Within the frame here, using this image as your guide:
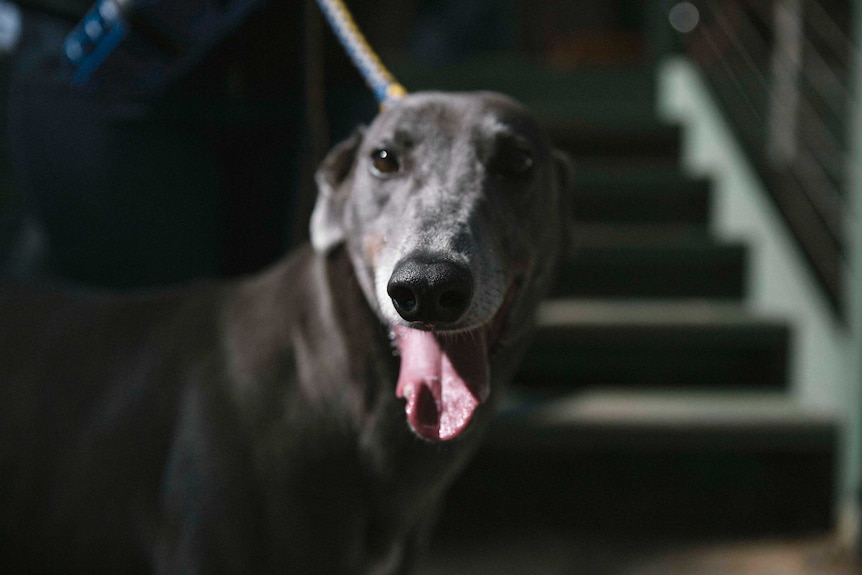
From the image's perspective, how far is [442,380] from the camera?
2.81ft

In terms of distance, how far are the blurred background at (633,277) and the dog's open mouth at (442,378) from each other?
381 millimetres

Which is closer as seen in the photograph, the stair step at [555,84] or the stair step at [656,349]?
the stair step at [656,349]

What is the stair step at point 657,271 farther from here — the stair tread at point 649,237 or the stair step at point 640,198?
the stair step at point 640,198

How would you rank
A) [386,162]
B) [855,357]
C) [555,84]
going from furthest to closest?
[555,84]
[855,357]
[386,162]

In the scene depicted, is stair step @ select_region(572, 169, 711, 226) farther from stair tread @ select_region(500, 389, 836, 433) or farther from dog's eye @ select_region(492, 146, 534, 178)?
dog's eye @ select_region(492, 146, 534, 178)

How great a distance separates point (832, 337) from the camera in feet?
7.50

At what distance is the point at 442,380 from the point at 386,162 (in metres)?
0.29

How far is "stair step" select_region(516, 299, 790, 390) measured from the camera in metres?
2.50

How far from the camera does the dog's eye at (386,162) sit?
967 millimetres

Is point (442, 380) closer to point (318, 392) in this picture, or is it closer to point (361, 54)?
point (318, 392)

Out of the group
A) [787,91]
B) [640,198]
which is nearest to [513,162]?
[640,198]

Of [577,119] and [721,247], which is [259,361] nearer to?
[721,247]

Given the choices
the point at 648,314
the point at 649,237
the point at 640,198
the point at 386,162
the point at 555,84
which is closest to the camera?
the point at 386,162

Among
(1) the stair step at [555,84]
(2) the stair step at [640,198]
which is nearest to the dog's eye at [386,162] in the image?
(2) the stair step at [640,198]
